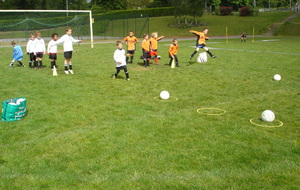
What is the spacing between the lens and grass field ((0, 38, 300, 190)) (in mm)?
4645

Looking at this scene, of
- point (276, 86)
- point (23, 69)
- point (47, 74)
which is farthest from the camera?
point (23, 69)

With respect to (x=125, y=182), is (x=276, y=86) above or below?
above

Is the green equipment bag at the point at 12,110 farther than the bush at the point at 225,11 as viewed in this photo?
No

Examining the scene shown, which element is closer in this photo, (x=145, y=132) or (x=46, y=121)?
(x=145, y=132)

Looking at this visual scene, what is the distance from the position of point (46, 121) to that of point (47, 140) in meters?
1.34

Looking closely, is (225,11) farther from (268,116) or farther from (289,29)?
(268,116)

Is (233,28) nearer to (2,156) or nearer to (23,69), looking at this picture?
(23,69)

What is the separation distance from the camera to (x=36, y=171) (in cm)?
493

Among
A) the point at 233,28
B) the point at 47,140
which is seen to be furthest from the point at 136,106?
the point at 233,28

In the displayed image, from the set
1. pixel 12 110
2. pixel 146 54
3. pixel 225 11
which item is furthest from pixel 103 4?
pixel 12 110

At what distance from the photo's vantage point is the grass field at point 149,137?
4.64 metres

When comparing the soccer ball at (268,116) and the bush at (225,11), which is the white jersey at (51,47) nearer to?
the soccer ball at (268,116)

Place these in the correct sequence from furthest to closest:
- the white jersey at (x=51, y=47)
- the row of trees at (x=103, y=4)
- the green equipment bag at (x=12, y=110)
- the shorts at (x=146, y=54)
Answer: the row of trees at (x=103, y=4), the shorts at (x=146, y=54), the white jersey at (x=51, y=47), the green equipment bag at (x=12, y=110)

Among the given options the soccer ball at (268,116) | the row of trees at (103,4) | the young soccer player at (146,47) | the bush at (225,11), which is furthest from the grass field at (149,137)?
the row of trees at (103,4)
